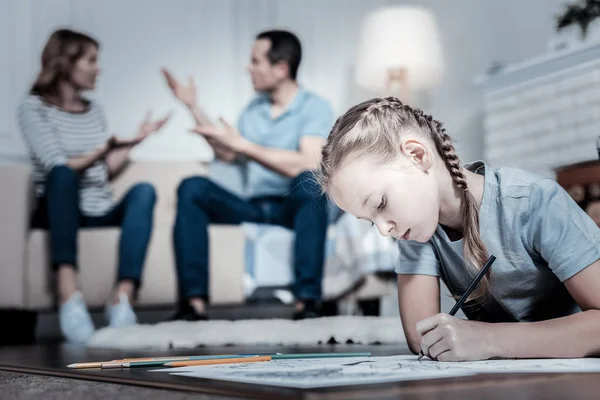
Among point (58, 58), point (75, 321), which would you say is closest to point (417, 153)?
point (75, 321)

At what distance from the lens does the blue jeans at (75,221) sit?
106 inches

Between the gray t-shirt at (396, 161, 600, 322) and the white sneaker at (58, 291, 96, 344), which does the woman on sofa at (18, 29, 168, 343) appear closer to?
the white sneaker at (58, 291, 96, 344)

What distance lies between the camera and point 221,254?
9.64 ft

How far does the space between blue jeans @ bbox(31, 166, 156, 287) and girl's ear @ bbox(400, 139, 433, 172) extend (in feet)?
6.21

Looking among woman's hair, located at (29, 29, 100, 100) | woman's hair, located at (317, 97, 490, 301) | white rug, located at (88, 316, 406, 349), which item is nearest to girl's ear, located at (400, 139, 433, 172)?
woman's hair, located at (317, 97, 490, 301)

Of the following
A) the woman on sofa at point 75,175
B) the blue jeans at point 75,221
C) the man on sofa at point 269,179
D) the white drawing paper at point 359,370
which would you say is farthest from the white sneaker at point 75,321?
the white drawing paper at point 359,370

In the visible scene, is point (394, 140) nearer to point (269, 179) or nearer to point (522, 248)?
point (522, 248)

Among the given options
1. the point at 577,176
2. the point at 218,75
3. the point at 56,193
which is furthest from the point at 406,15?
the point at 56,193

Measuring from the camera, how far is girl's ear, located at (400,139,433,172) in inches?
40.4

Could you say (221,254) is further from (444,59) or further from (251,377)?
(251,377)

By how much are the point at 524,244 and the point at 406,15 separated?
2682mm

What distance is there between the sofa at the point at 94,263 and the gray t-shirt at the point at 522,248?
1822 mm

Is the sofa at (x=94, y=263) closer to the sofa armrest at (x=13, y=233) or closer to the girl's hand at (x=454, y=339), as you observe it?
the sofa armrest at (x=13, y=233)

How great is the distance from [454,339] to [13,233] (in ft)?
6.73
